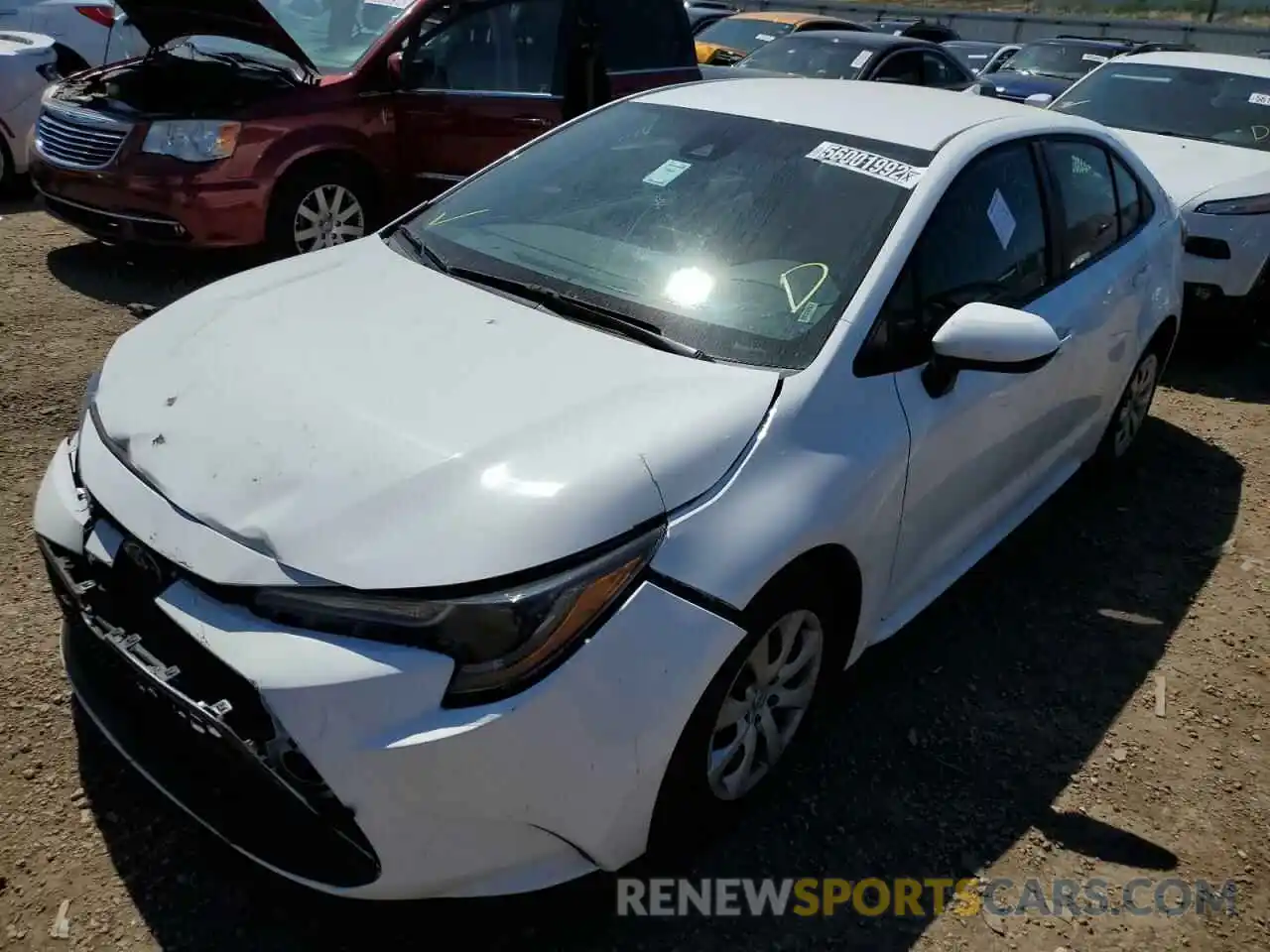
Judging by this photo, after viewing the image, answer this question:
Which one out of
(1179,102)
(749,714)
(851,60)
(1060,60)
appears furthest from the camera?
(1060,60)

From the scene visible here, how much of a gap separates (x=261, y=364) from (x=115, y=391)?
37 centimetres

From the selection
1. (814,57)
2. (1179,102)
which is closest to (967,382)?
(1179,102)

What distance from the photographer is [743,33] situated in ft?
40.1

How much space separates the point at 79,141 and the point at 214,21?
3.20ft

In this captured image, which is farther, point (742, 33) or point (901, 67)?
point (742, 33)

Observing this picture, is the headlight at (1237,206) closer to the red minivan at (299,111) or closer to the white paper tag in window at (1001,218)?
the white paper tag in window at (1001,218)

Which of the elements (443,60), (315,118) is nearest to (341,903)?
(315,118)

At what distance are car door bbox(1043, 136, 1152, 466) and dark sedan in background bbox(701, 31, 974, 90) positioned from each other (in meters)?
6.08

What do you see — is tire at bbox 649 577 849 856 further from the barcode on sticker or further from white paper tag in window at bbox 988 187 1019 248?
white paper tag in window at bbox 988 187 1019 248

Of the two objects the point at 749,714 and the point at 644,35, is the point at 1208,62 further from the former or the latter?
the point at 749,714

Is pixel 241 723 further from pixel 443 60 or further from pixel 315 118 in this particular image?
pixel 443 60

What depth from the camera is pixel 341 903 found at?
7.37ft

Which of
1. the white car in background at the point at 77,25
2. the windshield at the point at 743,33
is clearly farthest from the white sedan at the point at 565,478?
the windshield at the point at 743,33

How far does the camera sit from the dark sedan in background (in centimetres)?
984
